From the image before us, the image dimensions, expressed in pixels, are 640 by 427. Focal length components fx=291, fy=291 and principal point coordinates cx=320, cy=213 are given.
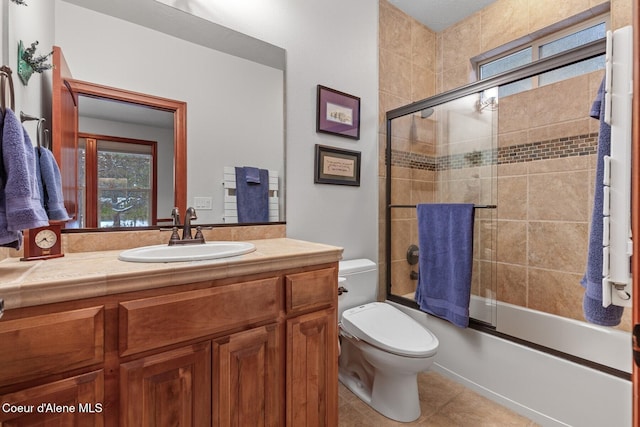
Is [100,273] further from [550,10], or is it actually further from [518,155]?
[550,10]

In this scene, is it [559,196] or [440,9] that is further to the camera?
[440,9]

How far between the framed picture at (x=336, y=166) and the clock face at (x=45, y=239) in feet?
4.11

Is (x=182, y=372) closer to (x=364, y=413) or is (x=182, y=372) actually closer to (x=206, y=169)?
(x=206, y=169)

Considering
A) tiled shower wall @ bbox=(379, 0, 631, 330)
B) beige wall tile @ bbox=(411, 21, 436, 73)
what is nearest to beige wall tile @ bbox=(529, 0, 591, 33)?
tiled shower wall @ bbox=(379, 0, 631, 330)

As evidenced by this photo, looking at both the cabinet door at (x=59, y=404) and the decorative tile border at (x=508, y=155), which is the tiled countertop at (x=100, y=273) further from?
the decorative tile border at (x=508, y=155)

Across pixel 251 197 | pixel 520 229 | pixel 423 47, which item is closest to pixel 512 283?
pixel 520 229

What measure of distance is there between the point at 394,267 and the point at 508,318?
2.65 ft

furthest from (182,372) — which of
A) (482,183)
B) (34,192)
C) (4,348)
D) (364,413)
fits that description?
(482,183)

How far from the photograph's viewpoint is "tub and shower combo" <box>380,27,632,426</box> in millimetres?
1469

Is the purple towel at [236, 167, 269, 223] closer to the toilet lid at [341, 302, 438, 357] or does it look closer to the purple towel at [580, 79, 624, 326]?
the toilet lid at [341, 302, 438, 357]

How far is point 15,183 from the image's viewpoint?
0.72 metres

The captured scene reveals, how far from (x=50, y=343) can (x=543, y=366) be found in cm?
200

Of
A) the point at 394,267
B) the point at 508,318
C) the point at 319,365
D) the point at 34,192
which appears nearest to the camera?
the point at 34,192

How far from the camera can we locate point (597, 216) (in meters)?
0.80
